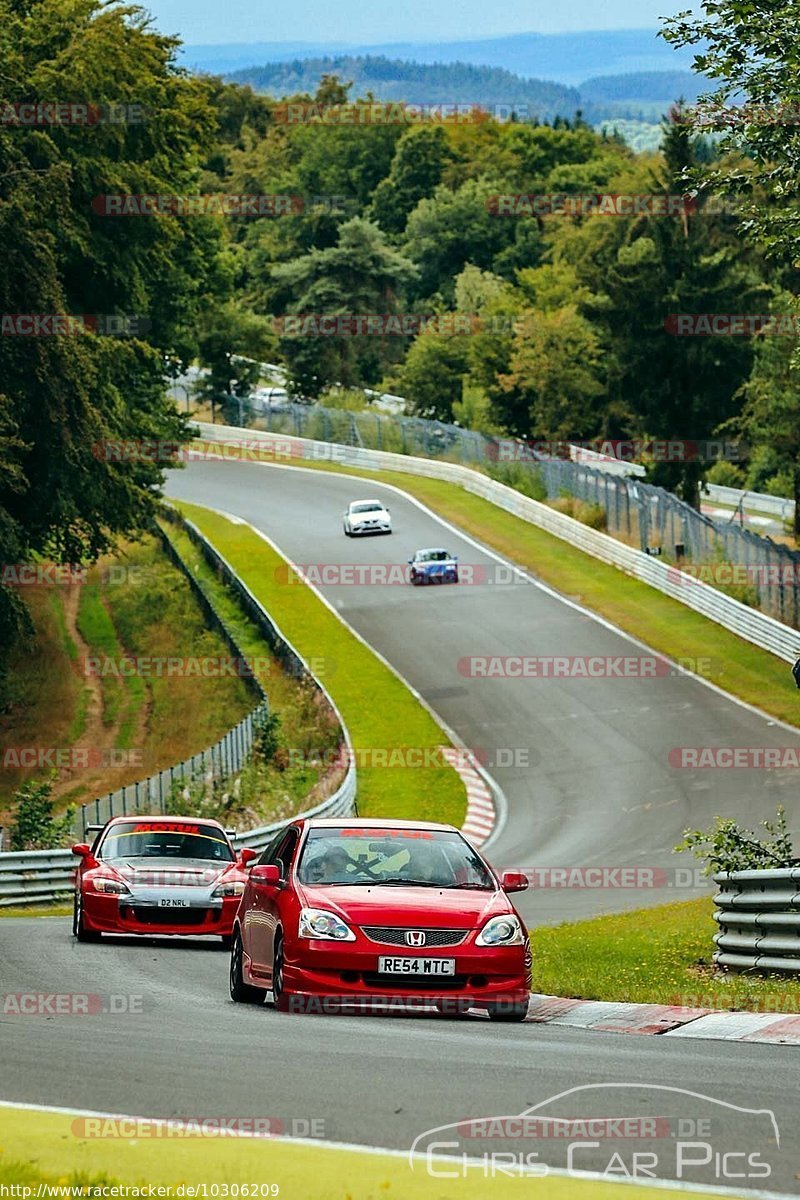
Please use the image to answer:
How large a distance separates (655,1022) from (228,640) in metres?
38.6

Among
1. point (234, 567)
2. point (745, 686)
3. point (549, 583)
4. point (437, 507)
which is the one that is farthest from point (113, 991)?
point (437, 507)

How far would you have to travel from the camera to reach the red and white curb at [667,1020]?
11336 mm

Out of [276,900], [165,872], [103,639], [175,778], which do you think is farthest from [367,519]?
[276,900]

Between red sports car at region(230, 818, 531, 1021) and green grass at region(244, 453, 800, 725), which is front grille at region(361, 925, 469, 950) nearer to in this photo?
red sports car at region(230, 818, 531, 1021)

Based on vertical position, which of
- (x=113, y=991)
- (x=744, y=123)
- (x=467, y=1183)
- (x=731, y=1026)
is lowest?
(x=113, y=991)

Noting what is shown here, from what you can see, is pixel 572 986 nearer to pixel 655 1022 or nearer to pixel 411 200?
pixel 655 1022

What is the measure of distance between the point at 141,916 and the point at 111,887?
440 millimetres

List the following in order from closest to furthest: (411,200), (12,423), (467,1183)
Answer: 1. (467,1183)
2. (12,423)
3. (411,200)

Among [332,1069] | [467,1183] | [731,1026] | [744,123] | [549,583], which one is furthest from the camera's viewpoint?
[549,583]

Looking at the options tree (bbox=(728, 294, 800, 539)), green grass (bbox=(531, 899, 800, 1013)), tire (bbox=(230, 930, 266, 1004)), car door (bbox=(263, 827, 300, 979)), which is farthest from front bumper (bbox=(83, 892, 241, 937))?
tree (bbox=(728, 294, 800, 539))

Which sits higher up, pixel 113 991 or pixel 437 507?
pixel 113 991

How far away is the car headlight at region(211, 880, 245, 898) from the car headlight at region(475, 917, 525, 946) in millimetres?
7378

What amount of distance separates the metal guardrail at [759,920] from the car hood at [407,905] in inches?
105

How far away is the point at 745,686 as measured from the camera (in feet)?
145
